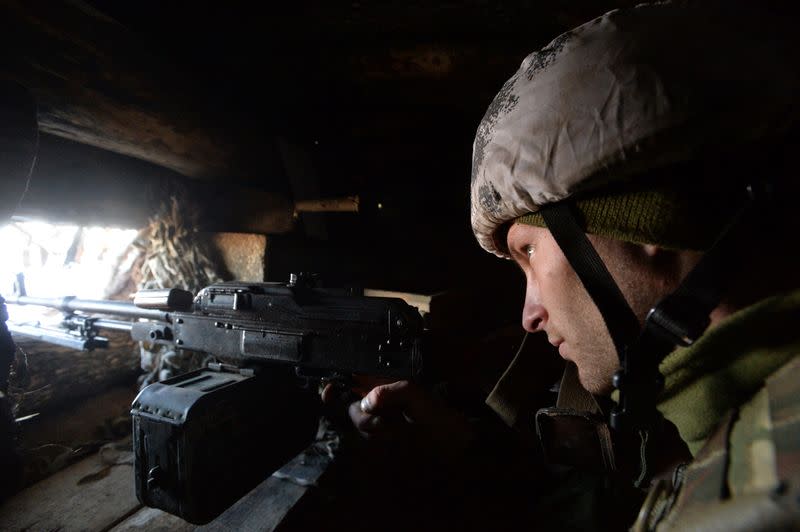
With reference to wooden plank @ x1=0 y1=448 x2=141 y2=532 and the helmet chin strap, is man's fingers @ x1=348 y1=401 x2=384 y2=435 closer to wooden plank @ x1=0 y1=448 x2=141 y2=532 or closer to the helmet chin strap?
wooden plank @ x1=0 y1=448 x2=141 y2=532

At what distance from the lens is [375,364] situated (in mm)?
1969

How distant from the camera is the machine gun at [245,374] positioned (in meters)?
1.81

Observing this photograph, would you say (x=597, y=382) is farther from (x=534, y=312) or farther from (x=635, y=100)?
(x=635, y=100)

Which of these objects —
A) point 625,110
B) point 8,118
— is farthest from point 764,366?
point 8,118

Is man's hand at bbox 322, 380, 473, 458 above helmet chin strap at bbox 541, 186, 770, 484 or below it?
below

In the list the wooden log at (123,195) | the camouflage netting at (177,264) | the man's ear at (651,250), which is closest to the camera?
the man's ear at (651,250)

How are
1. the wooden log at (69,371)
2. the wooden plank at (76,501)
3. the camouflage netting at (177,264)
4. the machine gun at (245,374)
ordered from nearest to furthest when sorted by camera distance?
the machine gun at (245,374), the wooden plank at (76,501), the wooden log at (69,371), the camouflage netting at (177,264)

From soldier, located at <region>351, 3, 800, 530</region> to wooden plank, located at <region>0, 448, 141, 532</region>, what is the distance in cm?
254

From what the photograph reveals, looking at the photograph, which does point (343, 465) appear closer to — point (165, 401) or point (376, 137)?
point (165, 401)

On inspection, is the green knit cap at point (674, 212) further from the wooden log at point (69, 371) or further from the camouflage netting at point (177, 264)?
the wooden log at point (69, 371)

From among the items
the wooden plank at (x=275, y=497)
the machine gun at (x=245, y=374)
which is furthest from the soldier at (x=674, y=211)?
the wooden plank at (x=275, y=497)

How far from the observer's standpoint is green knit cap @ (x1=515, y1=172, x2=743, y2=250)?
83cm

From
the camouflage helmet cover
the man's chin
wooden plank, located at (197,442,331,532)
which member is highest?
the camouflage helmet cover

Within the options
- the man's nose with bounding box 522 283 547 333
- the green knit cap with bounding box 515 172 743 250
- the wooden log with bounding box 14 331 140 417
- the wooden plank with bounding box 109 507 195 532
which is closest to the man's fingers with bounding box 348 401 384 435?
the wooden plank with bounding box 109 507 195 532
